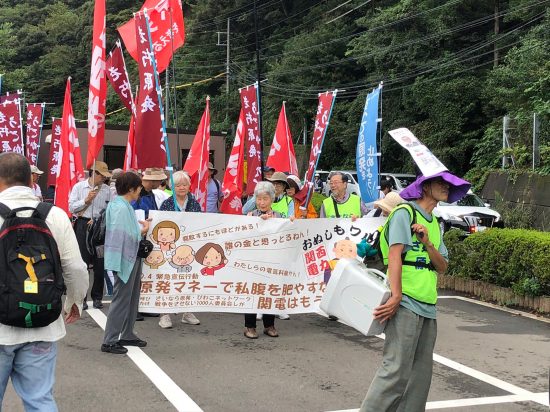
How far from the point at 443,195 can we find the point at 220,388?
2.45 meters

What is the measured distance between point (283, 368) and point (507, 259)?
444cm

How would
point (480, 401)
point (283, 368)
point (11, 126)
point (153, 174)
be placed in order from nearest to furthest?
point (480, 401) → point (283, 368) → point (153, 174) → point (11, 126)

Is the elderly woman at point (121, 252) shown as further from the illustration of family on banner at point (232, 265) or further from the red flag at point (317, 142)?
the red flag at point (317, 142)

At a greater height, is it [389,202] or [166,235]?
[389,202]

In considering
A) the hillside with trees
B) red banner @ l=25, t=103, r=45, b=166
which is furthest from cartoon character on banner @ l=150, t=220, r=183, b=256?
the hillside with trees

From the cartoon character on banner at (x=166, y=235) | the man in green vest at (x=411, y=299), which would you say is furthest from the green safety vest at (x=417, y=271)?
the cartoon character on banner at (x=166, y=235)

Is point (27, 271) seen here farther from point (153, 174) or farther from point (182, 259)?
point (153, 174)

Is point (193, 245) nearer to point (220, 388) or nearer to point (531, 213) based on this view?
point (220, 388)

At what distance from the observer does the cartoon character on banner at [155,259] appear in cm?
648

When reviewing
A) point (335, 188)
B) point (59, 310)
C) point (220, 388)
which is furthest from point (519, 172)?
point (59, 310)

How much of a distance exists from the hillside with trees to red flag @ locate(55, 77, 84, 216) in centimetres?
1469

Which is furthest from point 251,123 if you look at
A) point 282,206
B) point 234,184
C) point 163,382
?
point 163,382

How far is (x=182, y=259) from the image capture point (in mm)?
6605

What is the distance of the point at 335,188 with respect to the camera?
724cm
